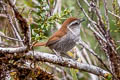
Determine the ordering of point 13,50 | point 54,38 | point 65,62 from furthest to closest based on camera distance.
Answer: point 54,38
point 65,62
point 13,50

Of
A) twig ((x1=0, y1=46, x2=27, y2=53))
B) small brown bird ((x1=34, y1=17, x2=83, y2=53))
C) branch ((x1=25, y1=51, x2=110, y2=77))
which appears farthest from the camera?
small brown bird ((x1=34, y1=17, x2=83, y2=53))

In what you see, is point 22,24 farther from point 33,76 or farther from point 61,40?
point 61,40

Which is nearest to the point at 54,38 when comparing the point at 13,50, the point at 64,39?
the point at 64,39

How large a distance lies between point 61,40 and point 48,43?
256mm

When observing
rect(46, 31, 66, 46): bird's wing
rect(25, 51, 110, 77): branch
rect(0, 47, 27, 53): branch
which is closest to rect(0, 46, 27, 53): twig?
rect(0, 47, 27, 53): branch

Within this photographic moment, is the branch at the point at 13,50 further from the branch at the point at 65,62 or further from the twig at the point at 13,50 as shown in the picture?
the branch at the point at 65,62

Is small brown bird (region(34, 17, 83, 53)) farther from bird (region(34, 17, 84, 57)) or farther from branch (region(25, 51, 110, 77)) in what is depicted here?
branch (region(25, 51, 110, 77))

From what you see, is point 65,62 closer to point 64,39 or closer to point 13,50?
point 13,50

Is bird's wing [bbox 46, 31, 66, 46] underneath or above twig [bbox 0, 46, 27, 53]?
underneath

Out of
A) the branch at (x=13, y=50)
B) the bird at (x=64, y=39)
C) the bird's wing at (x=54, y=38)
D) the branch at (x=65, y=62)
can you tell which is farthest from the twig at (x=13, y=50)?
the bird's wing at (x=54, y=38)

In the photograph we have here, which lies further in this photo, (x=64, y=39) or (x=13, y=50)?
(x=64, y=39)

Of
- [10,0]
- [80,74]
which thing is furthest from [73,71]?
[80,74]

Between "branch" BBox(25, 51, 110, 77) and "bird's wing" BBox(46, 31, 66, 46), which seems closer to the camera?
"branch" BBox(25, 51, 110, 77)

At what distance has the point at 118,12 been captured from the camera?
3713 millimetres
